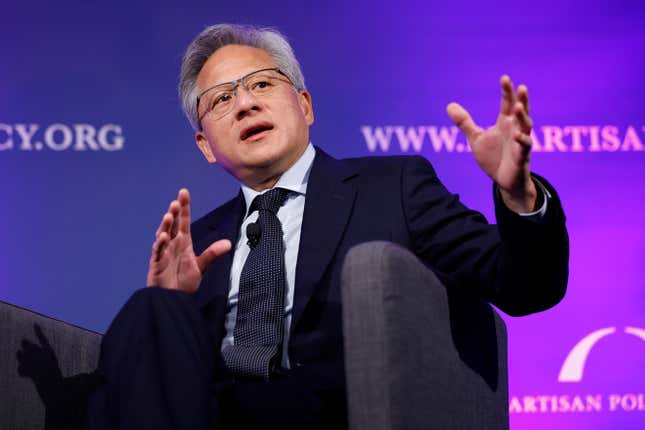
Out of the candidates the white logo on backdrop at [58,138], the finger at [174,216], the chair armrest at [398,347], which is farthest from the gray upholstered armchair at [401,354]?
the white logo on backdrop at [58,138]

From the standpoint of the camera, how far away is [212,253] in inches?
61.6

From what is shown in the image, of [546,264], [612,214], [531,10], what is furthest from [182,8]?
[546,264]

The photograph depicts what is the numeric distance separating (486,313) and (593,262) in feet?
3.85

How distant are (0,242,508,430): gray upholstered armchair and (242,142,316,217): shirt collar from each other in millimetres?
505

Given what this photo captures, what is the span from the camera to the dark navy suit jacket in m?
1.28

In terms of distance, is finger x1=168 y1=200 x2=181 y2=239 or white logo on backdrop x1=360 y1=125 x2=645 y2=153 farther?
white logo on backdrop x1=360 y1=125 x2=645 y2=153

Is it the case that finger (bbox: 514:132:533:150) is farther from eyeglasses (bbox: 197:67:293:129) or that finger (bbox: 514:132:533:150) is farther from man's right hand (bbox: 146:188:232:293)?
eyeglasses (bbox: 197:67:293:129)

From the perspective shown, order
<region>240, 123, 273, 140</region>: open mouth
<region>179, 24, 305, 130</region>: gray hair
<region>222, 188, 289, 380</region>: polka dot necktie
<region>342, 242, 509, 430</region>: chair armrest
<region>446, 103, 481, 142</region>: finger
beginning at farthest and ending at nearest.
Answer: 1. <region>179, 24, 305, 130</region>: gray hair
2. <region>240, 123, 273, 140</region>: open mouth
3. <region>222, 188, 289, 380</region>: polka dot necktie
4. <region>446, 103, 481, 142</region>: finger
5. <region>342, 242, 509, 430</region>: chair armrest

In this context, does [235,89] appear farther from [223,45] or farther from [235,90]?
[223,45]

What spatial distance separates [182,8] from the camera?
2586 mm

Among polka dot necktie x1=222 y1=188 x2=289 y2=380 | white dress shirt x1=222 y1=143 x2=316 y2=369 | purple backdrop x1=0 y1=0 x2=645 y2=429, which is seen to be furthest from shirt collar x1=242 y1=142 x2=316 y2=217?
purple backdrop x1=0 y1=0 x2=645 y2=429

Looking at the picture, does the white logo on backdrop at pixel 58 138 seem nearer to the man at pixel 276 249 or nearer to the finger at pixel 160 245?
the man at pixel 276 249

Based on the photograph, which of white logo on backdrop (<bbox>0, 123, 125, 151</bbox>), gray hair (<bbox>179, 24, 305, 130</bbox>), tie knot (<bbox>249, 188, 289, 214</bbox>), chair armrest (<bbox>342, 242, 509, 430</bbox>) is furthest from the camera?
white logo on backdrop (<bbox>0, 123, 125, 151</bbox>)

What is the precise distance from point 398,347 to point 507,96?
17.2 inches
